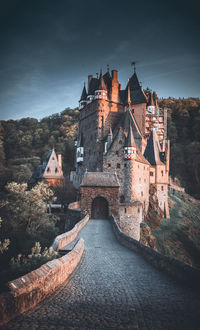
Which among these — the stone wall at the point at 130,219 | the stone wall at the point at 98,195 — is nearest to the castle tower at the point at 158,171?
the stone wall at the point at 130,219

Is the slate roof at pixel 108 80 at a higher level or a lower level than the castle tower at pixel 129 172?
higher

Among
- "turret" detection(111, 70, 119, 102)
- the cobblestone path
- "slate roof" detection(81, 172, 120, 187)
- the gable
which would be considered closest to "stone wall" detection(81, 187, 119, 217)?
"slate roof" detection(81, 172, 120, 187)

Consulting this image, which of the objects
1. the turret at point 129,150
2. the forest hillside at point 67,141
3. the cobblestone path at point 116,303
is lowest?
the cobblestone path at point 116,303

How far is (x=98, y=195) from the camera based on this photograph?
2442cm

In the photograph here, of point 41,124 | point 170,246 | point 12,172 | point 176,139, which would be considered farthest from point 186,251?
point 41,124

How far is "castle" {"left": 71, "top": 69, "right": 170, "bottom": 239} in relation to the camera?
1018 inches

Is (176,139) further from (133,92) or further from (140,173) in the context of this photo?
(140,173)

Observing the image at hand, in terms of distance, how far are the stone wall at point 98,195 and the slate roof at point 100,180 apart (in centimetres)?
43

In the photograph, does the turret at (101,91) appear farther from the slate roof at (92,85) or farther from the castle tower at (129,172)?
the castle tower at (129,172)

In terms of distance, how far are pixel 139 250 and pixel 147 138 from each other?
1385 inches

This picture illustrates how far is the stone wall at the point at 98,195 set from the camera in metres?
24.4

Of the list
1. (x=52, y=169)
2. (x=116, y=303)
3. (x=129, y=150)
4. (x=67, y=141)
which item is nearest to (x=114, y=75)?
(x=129, y=150)

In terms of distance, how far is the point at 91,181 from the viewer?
25.3 metres

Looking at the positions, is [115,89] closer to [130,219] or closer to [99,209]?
[99,209]
